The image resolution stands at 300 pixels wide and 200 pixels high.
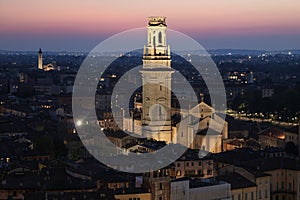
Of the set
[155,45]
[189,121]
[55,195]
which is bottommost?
[55,195]

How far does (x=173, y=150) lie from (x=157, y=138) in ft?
14.1

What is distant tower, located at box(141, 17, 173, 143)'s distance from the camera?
30.7m

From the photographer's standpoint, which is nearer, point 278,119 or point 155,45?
point 155,45

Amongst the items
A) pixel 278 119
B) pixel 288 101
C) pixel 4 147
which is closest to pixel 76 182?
pixel 4 147

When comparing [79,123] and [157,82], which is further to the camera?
[79,123]

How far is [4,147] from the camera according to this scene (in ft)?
98.6

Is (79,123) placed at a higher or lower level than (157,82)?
lower

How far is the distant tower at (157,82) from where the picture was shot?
101 feet

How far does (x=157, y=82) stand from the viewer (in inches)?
1222

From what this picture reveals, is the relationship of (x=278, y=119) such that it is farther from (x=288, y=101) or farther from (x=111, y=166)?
(x=111, y=166)

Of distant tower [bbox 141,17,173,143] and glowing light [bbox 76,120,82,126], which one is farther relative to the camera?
glowing light [bbox 76,120,82,126]

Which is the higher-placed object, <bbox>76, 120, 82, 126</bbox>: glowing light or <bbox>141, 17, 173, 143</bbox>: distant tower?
<bbox>141, 17, 173, 143</bbox>: distant tower

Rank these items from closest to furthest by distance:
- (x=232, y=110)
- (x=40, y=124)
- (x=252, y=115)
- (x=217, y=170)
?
1. (x=217, y=170)
2. (x=40, y=124)
3. (x=252, y=115)
4. (x=232, y=110)

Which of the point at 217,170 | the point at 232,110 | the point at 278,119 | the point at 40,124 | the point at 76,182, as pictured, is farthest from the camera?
the point at 232,110
